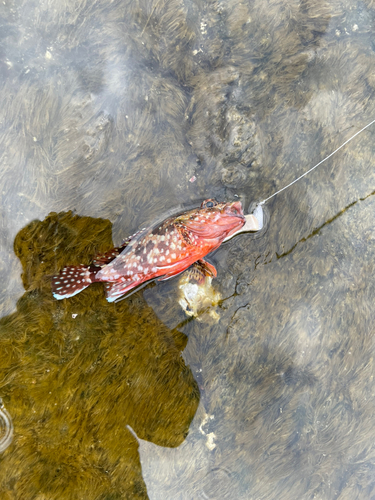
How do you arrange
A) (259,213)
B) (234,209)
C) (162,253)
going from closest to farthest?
1. (234,209)
2. (162,253)
3. (259,213)

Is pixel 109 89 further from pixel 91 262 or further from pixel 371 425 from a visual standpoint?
pixel 371 425

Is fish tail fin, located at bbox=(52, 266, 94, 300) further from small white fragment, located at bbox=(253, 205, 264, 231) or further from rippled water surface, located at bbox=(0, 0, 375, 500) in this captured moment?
small white fragment, located at bbox=(253, 205, 264, 231)

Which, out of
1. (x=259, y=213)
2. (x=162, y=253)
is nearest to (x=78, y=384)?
(x=162, y=253)

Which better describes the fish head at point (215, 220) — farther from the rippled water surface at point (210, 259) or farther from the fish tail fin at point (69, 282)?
the fish tail fin at point (69, 282)

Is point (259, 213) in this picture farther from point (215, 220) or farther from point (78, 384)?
point (78, 384)

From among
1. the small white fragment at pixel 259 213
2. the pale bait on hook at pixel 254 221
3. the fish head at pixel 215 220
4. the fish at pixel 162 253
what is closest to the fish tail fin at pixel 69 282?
the fish at pixel 162 253

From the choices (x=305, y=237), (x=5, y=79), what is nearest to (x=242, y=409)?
(x=305, y=237)
